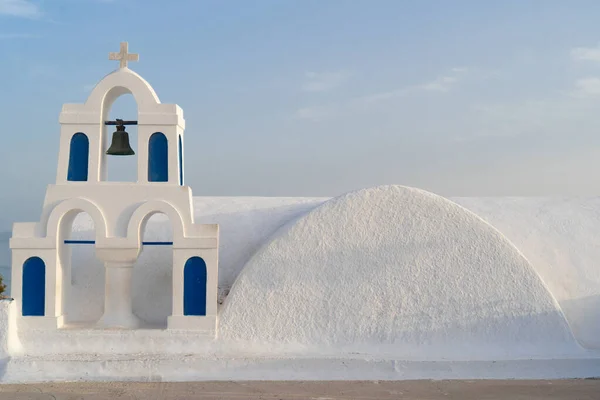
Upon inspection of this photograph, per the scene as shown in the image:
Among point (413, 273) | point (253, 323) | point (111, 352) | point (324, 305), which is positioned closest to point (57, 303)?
point (111, 352)

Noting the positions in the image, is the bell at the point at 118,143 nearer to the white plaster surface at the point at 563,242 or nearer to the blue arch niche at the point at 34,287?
the blue arch niche at the point at 34,287

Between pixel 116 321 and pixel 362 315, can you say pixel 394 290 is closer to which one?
pixel 362 315

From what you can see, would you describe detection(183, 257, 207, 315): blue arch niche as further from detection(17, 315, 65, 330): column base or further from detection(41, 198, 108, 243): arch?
detection(17, 315, 65, 330): column base

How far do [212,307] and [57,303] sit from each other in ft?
7.85

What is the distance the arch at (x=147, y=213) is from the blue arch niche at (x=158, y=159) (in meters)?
0.44

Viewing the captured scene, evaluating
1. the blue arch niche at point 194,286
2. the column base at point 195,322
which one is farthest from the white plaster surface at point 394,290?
the blue arch niche at point 194,286

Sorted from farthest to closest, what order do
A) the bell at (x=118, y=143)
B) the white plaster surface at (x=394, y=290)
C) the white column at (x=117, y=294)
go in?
the bell at (x=118, y=143)
the white column at (x=117, y=294)
the white plaster surface at (x=394, y=290)

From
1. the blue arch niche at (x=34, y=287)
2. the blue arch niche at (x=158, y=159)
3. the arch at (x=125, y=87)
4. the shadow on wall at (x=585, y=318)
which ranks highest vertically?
the arch at (x=125, y=87)

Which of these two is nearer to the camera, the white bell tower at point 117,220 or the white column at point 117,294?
the white bell tower at point 117,220

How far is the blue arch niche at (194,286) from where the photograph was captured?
9906mm

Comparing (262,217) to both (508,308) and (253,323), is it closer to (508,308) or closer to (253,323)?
(253,323)

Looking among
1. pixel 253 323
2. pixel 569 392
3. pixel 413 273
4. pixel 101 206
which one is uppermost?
pixel 101 206

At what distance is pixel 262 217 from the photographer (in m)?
12.5

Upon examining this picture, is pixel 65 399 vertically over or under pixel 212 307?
under
